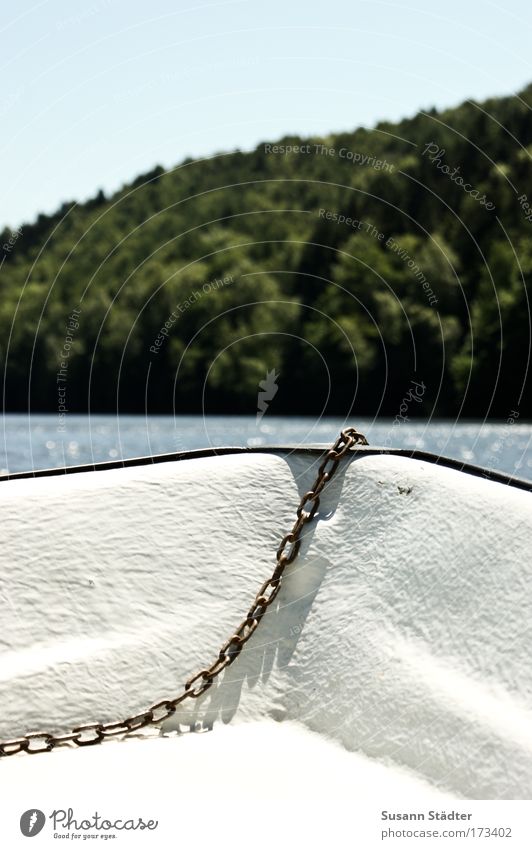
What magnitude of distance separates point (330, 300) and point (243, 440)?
50.4 feet

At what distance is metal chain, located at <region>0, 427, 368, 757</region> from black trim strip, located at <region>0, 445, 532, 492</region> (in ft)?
0.25

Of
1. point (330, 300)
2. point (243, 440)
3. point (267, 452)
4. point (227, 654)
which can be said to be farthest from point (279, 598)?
point (330, 300)

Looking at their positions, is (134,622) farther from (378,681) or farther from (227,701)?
(378,681)

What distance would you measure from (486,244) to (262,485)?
3938 cm

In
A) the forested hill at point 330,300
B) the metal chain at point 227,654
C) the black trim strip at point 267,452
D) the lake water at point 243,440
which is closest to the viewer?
the metal chain at point 227,654

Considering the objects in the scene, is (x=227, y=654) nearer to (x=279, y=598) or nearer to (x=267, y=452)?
(x=279, y=598)

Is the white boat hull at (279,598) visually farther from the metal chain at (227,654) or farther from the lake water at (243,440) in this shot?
the lake water at (243,440)

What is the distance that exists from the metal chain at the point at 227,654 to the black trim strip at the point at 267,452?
0.08m

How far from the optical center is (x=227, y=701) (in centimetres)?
339

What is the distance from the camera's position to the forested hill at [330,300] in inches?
A: 1425

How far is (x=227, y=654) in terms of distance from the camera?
3396 mm

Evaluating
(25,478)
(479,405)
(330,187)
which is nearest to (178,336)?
(479,405)

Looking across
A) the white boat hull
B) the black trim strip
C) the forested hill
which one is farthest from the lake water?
the white boat hull

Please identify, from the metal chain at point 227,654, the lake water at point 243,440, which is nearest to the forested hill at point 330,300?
the lake water at point 243,440
